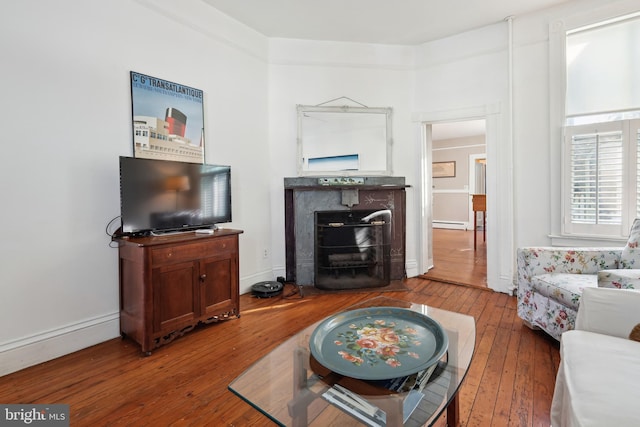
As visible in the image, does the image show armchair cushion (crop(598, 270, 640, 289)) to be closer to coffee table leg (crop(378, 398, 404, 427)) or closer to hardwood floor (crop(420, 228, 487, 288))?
coffee table leg (crop(378, 398, 404, 427))

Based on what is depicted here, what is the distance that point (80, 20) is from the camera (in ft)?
7.19

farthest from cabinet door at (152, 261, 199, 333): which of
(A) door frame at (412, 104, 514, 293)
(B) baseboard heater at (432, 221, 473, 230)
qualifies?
(B) baseboard heater at (432, 221, 473, 230)

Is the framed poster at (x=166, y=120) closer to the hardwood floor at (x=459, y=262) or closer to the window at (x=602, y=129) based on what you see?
the hardwood floor at (x=459, y=262)

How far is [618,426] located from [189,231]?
2672 millimetres

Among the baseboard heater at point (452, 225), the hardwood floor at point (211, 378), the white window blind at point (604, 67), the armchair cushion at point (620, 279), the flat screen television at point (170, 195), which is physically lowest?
the hardwood floor at point (211, 378)

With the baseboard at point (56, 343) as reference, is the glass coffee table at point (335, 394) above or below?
above

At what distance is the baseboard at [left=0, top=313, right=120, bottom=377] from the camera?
1.91m

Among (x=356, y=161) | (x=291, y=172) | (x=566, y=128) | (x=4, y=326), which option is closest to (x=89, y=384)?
(x=4, y=326)

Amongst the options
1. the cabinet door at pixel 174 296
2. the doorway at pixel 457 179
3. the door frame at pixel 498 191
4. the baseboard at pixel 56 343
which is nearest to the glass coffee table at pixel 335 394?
the cabinet door at pixel 174 296

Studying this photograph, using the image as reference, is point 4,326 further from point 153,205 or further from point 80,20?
point 80,20

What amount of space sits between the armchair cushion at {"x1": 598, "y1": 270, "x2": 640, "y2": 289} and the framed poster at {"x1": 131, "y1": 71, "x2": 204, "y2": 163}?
311cm

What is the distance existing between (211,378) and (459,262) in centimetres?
395

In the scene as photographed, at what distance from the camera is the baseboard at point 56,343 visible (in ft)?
6.26

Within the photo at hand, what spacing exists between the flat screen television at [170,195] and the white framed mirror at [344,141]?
4.01ft
